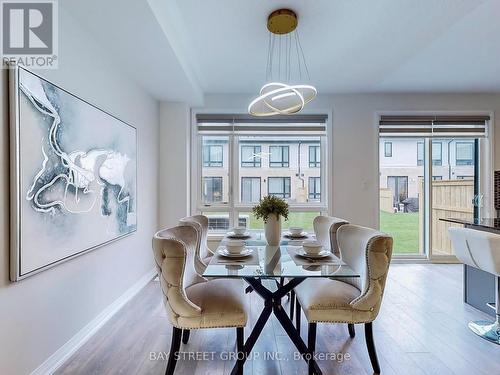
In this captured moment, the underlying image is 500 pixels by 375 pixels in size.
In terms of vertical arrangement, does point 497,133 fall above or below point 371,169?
above

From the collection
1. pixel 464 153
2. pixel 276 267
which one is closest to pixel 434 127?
pixel 464 153

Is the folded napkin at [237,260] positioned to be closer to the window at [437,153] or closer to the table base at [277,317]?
the table base at [277,317]

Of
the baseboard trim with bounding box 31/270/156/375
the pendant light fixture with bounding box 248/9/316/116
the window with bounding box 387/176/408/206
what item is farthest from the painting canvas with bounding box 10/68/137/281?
the window with bounding box 387/176/408/206

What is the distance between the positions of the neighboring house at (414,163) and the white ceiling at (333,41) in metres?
0.89

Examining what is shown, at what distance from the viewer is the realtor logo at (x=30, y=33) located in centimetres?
154

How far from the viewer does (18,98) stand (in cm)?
152

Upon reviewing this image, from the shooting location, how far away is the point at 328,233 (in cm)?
253

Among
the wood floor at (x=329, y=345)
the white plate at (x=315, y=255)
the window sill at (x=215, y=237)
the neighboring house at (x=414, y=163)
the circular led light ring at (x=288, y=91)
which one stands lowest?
the wood floor at (x=329, y=345)

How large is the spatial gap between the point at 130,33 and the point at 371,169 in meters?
3.55

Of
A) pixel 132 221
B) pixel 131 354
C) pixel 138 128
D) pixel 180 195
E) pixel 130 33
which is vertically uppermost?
pixel 130 33

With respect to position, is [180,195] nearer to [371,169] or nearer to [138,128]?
[138,128]

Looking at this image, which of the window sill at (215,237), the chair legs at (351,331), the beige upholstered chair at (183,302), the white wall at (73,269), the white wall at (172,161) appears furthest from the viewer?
the window sill at (215,237)

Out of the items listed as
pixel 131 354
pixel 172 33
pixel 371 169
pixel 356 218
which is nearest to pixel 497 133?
pixel 371 169

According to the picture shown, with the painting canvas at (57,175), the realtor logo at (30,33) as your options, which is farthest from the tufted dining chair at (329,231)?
the realtor logo at (30,33)
